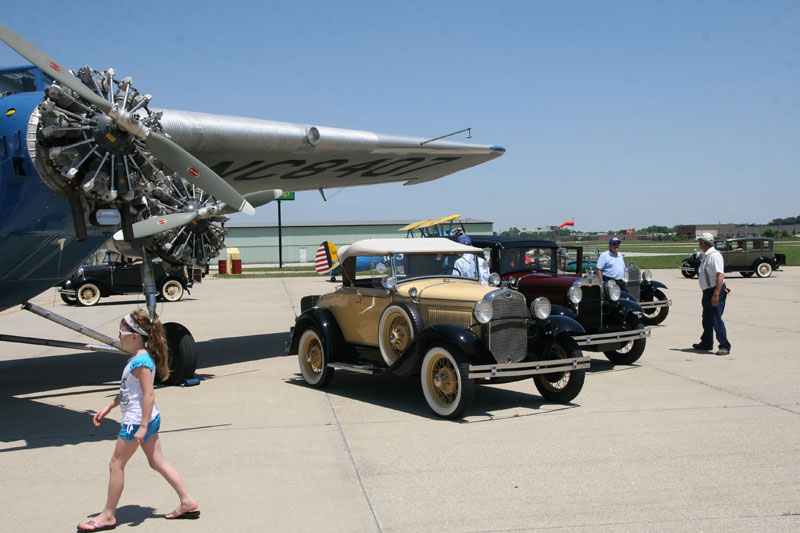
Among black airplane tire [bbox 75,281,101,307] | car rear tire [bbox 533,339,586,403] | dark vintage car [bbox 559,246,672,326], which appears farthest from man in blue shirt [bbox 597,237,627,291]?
Result: black airplane tire [bbox 75,281,101,307]

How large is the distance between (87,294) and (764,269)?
86.0ft

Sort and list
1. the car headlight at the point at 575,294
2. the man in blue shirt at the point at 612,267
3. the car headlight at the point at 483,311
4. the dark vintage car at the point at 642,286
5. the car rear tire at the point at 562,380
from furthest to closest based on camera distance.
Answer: the dark vintage car at the point at 642,286 < the man in blue shirt at the point at 612,267 < the car headlight at the point at 575,294 < the car rear tire at the point at 562,380 < the car headlight at the point at 483,311

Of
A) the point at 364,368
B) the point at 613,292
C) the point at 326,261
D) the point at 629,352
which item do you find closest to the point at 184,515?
the point at 364,368

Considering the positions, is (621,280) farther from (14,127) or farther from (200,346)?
(14,127)

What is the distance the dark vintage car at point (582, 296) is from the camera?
31.4ft

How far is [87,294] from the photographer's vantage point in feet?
75.7

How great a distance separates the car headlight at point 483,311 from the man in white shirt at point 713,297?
16.9 ft

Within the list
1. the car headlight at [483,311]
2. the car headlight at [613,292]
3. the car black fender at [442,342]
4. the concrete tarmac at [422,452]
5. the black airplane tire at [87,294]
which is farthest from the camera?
the black airplane tire at [87,294]

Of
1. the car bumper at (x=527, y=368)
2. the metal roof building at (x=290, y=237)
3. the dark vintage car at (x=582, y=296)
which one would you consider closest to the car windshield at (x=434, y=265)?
the dark vintage car at (x=582, y=296)

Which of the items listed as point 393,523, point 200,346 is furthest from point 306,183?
point 393,523

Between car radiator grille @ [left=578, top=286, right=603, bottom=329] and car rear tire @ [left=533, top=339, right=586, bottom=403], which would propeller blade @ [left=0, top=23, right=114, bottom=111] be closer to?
car rear tire @ [left=533, top=339, right=586, bottom=403]

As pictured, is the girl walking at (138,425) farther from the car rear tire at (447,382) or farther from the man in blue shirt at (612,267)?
the man in blue shirt at (612,267)

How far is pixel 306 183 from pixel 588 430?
31.8 ft

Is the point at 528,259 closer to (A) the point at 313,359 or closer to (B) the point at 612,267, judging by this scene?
(B) the point at 612,267
